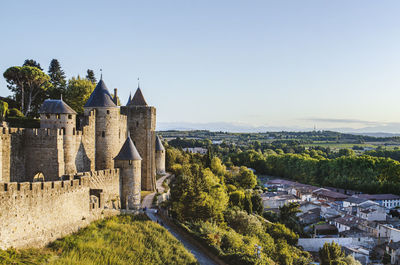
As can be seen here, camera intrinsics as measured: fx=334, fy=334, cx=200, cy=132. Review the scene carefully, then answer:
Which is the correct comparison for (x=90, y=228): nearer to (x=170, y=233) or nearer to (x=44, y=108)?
(x=170, y=233)

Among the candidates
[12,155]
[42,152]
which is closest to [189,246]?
[42,152]

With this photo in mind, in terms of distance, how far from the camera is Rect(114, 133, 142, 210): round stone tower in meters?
23.5

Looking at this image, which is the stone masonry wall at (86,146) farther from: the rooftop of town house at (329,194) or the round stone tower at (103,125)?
the rooftop of town house at (329,194)

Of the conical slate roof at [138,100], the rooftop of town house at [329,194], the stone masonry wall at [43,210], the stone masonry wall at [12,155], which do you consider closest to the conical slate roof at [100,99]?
the conical slate roof at [138,100]

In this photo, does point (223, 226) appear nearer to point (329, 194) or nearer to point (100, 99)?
point (100, 99)

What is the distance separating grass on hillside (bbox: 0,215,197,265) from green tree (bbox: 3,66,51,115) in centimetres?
2282

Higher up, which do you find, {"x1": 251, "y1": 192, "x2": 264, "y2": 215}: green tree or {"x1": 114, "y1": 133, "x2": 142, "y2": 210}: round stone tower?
{"x1": 114, "y1": 133, "x2": 142, "y2": 210}: round stone tower

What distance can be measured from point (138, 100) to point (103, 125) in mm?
6045

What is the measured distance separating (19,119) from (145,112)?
1066 centimetres

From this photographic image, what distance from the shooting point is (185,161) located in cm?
4691

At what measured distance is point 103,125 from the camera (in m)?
24.9

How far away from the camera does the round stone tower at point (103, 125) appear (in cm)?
2480

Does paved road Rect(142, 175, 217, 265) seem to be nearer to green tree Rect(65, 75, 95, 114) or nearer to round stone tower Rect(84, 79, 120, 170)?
round stone tower Rect(84, 79, 120, 170)

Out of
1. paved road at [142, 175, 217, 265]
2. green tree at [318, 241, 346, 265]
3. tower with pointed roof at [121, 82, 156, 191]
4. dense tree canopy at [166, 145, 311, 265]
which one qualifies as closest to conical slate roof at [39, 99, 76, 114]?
tower with pointed roof at [121, 82, 156, 191]
